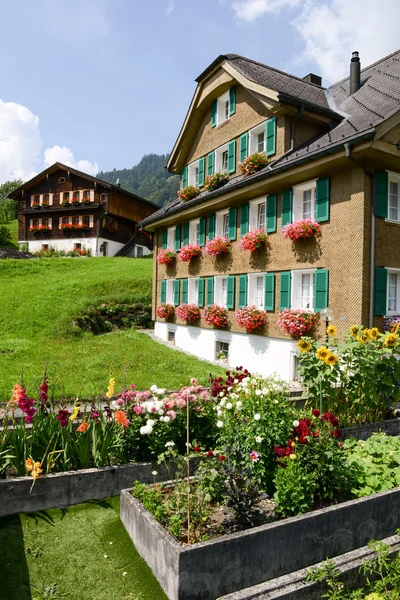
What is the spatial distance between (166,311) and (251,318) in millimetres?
6458

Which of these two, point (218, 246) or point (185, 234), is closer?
point (218, 246)

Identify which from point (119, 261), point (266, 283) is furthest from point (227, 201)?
point (119, 261)

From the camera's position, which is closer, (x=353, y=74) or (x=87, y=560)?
(x=87, y=560)

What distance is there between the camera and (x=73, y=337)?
670 inches

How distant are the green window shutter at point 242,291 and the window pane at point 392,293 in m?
4.59

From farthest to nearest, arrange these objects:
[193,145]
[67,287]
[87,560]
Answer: [67,287], [193,145], [87,560]

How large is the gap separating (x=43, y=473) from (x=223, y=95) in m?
15.8

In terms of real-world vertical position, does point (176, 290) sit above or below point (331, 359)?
above

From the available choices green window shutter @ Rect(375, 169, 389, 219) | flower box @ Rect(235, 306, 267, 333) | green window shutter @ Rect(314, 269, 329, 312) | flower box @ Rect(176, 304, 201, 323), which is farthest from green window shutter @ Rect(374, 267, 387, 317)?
flower box @ Rect(176, 304, 201, 323)

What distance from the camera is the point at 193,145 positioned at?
1881 centimetres

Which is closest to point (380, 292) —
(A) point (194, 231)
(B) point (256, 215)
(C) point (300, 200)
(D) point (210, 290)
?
(C) point (300, 200)

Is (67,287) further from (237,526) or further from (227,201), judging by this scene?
(237,526)

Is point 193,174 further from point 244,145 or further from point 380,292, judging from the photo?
Answer: point 380,292

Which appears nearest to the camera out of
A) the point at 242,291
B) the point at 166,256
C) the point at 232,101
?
the point at 242,291
